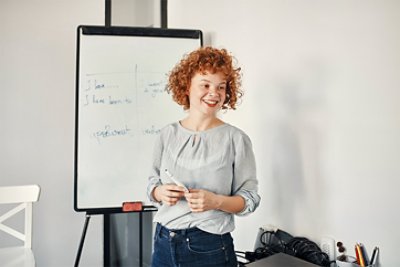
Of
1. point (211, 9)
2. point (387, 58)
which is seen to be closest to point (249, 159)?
point (387, 58)

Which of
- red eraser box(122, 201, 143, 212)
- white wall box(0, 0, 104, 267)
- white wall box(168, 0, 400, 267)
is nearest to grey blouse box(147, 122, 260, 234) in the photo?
white wall box(168, 0, 400, 267)

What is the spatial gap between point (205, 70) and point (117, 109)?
64cm

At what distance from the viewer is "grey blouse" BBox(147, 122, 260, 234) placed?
0.92 m

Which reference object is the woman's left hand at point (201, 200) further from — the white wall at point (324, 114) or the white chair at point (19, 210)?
the white chair at point (19, 210)

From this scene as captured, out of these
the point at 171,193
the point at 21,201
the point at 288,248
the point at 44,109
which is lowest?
the point at 288,248

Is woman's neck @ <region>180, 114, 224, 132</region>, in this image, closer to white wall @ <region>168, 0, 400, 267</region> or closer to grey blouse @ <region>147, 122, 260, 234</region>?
grey blouse @ <region>147, 122, 260, 234</region>

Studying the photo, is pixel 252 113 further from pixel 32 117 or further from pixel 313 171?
pixel 32 117

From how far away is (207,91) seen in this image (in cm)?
96

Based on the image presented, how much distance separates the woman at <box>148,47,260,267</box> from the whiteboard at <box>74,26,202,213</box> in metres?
0.50

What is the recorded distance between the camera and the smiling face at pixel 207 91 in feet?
3.13

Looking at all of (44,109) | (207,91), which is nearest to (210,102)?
(207,91)

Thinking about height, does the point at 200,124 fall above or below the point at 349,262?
above

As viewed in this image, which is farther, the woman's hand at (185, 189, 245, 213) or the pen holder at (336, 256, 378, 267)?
the pen holder at (336, 256, 378, 267)

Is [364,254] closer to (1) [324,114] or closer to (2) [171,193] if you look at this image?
(1) [324,114]
